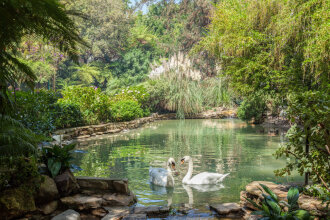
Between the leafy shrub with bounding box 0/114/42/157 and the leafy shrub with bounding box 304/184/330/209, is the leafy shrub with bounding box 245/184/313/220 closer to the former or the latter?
the leafy shrub with bounding box 304/184/330/209

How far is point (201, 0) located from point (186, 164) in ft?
76.6

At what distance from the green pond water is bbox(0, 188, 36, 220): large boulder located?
171cm

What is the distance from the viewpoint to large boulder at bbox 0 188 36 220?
3434 millimetres

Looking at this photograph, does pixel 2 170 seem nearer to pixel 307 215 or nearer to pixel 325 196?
pixel 307 215

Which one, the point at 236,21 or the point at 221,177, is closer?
the point at 221,177

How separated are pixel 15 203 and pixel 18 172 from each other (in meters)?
0.37

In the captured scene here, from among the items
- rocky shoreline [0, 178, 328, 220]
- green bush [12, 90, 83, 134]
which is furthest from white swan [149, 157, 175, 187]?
green bush [12, 90, 83, 134]

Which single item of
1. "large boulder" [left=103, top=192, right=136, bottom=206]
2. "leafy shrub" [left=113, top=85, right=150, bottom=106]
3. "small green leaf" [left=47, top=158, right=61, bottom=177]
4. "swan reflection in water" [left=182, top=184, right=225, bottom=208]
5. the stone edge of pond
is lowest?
"swan reflection in water" [left=182, top=184, right=225, bottom=208]

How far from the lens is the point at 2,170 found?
3594 millimetres

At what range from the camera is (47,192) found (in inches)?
158

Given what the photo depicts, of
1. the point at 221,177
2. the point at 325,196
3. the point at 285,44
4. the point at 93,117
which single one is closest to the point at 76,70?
the point at 93,117

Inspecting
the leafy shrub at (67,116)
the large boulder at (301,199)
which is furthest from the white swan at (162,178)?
the leafy shrub at (67,116)

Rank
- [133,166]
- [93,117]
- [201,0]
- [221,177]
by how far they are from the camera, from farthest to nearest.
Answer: [201,0], [93,117], [133,166], [221,177]

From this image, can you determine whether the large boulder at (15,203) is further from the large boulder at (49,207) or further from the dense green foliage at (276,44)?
the dense green foliage at (276,44)
